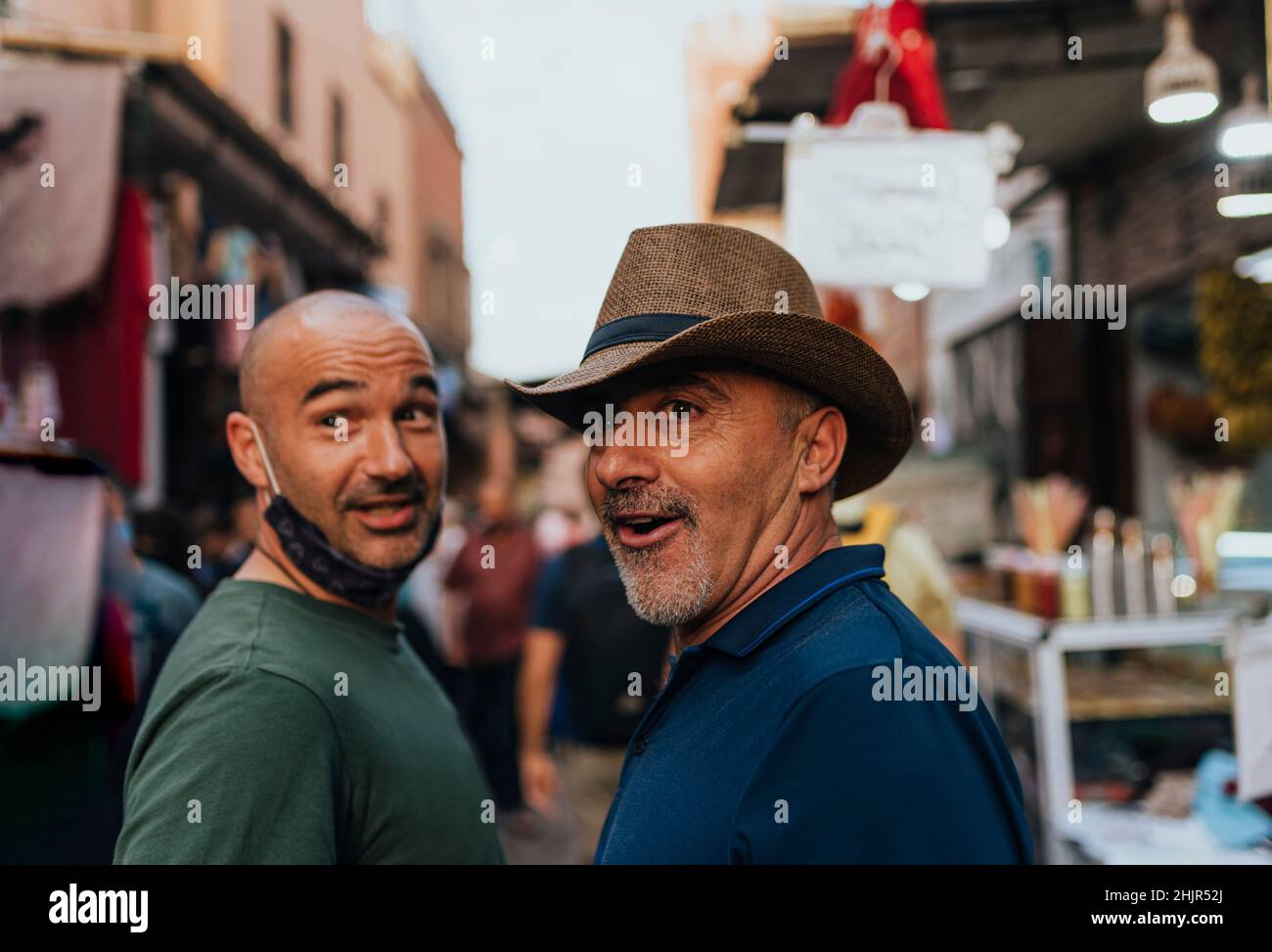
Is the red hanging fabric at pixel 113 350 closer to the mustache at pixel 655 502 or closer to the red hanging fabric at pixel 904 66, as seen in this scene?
the red hanging fabric at pixel 904 66

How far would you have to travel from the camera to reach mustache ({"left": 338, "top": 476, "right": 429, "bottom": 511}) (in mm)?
1977

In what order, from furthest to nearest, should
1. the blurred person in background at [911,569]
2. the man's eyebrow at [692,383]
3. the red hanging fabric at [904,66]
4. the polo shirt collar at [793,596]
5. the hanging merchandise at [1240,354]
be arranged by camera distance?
the hanging merchandise at [1240,354], the blurred person in background at [911,569], the red hanging fabric at [904,66], the man's eyebrow at [692,383], the polo shirt collar at [793,596]

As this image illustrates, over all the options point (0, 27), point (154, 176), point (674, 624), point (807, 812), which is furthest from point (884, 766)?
point (154, 176)

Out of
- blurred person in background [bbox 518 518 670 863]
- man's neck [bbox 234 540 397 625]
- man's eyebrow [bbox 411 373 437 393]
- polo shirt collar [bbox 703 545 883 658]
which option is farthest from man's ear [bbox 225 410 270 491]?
blurred person in background [bbox 518 518 670 863]

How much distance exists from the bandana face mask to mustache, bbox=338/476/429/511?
91 millimetres

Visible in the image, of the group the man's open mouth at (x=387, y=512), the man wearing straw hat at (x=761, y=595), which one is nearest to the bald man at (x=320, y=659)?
the man's open mouth at (x=387, y=512)

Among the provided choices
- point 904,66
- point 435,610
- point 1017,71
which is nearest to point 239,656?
point 904,66

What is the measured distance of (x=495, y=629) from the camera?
7086mm

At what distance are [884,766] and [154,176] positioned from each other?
662 centimetres

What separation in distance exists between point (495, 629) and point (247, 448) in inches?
204

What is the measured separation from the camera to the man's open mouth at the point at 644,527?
1.64 m

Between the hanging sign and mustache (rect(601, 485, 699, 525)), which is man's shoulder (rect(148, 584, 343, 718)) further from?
the hanging sign

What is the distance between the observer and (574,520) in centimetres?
808

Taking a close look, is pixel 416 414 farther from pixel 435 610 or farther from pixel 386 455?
pixel 435 610
